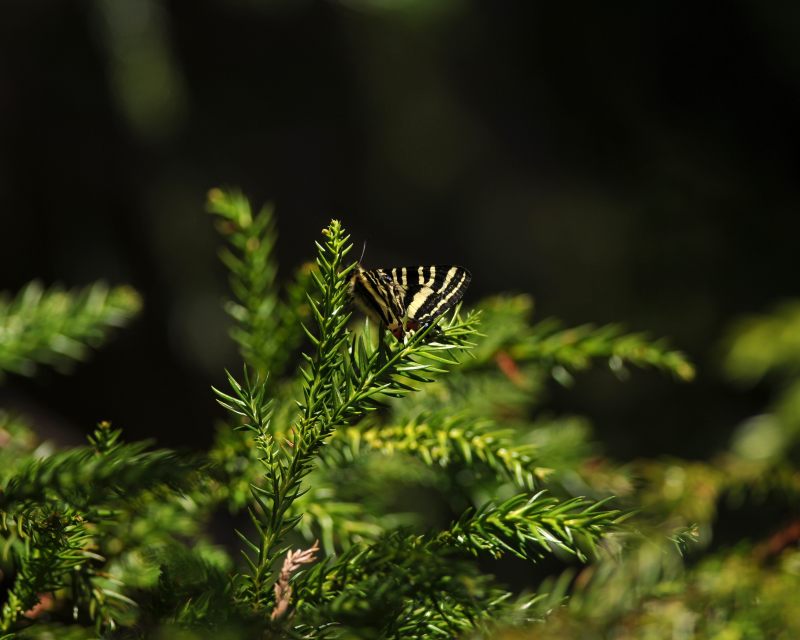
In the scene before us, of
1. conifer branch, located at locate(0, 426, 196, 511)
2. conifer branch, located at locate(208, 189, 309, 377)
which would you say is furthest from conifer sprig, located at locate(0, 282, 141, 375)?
conifer branch, located at locate(0, 426, 196, 511)

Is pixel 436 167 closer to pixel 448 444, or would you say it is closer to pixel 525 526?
pixel 448 444

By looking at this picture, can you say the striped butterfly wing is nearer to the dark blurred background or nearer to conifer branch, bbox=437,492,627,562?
conifer branch, bbox=437,492,627,562

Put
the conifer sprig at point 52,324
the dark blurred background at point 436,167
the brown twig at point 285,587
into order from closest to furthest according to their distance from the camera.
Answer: the brown twig at point 285,587, the conifer sprig at point 52,324, the dark blurred background at point 436,167

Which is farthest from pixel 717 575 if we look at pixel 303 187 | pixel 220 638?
pixel 303 187

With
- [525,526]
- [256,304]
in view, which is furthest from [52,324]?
[525,526]

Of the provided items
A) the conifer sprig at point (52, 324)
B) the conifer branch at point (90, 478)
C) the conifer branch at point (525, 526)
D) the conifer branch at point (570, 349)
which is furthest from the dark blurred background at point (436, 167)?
the conifer branch at point (525, 526)

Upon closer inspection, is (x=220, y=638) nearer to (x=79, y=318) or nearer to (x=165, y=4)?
(x=79, y=318)

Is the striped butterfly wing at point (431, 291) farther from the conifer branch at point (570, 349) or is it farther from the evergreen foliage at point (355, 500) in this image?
the conifer branch at point (570, 349)
